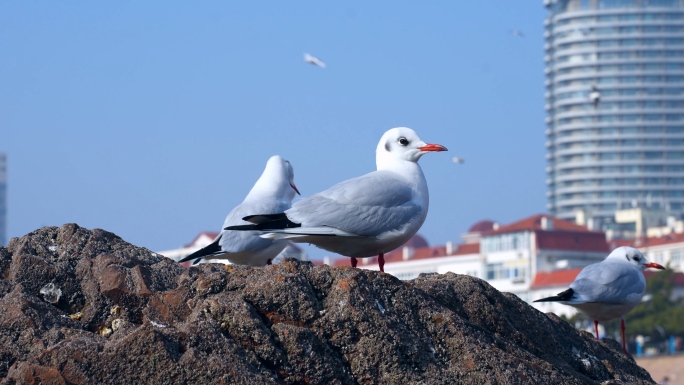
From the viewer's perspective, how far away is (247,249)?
8039 mm

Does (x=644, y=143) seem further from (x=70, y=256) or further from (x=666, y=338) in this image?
(x=70, y=256)

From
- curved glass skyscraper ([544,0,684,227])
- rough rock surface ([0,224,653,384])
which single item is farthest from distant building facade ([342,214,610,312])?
rough rock surface ([0,224,653,384])

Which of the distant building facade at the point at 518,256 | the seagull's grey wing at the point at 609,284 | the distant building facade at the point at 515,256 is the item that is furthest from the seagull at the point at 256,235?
the distant building facade at the point at 515,256

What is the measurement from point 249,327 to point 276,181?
13.5 ft

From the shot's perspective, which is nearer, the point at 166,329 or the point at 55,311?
the point at 166,329

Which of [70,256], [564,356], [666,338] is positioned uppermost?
[70,256]

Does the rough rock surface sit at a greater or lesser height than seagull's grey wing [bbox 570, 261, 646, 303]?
greater

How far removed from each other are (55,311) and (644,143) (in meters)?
136

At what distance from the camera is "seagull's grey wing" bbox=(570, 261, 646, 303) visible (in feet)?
26.6

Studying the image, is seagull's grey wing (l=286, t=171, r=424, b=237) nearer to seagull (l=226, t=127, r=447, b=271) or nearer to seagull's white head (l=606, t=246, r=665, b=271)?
seagull (l=226, t=127, r=447, b=271)

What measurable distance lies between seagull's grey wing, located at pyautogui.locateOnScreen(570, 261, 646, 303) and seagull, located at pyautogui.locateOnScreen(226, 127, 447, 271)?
2.04 meters

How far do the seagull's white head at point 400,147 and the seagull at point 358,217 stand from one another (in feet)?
0.56

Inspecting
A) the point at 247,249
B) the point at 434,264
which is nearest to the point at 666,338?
the point at 434,264

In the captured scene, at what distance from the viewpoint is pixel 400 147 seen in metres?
6.61
